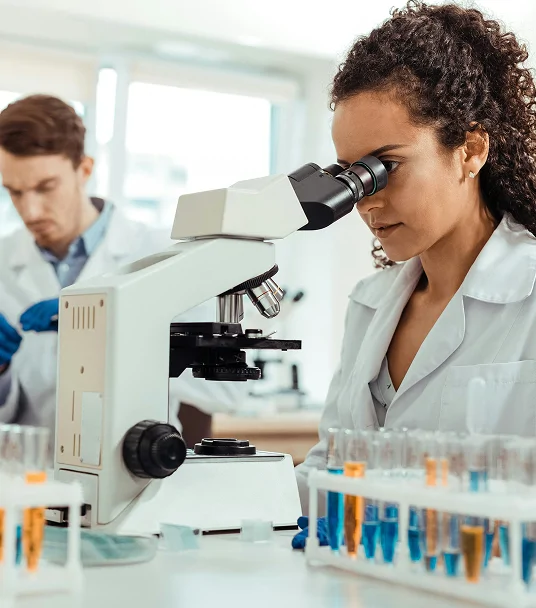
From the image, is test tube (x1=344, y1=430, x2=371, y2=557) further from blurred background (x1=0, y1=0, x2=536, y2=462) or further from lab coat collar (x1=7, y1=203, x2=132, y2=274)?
blurred background (x1=0, y1=0, x2=536, y2=462)

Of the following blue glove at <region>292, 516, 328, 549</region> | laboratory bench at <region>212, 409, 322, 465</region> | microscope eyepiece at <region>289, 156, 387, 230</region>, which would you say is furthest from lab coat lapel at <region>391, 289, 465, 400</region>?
laboratory bench at <region>212, 409, 322, 465</region>

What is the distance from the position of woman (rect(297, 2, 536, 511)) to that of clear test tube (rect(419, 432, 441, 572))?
1.86 feet

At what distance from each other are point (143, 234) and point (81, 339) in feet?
5.84

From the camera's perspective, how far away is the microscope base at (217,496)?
1251 millimetres

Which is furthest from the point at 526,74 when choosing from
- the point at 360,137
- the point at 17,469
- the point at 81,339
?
the point at 17,469

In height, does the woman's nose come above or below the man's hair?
below

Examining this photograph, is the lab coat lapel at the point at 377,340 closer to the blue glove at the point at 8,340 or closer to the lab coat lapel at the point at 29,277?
the blue glove at the point at 8,340

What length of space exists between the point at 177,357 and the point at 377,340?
685 mm

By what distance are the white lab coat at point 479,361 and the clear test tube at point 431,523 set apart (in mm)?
568

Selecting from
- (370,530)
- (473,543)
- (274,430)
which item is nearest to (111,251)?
(274,430)

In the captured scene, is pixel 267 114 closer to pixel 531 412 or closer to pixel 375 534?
pixel 531 412

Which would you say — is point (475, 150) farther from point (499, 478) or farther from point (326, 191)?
point (499, 478)

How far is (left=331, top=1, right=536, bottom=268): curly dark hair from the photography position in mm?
1718

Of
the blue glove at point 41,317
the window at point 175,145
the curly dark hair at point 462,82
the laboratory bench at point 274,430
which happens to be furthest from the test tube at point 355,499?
the window at point 175,145
